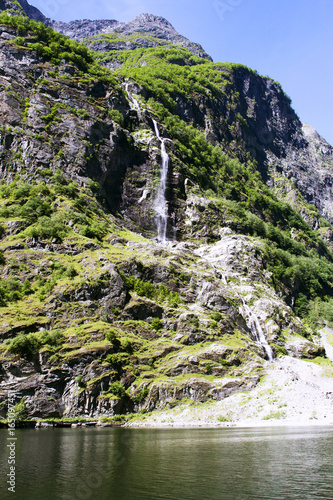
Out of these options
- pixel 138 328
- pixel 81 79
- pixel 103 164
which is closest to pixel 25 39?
pixel 81 79

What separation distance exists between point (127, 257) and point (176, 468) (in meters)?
48.3

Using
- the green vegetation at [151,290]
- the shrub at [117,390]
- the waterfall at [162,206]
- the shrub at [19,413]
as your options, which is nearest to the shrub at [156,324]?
the green vegetation at [151,290]

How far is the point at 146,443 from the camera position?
90.6 feet

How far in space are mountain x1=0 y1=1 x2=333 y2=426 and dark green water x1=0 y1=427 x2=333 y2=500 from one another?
1697cm

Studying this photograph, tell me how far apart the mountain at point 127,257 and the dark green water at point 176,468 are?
16970 millimetres

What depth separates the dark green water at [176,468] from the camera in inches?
590

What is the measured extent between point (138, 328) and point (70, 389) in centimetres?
1344

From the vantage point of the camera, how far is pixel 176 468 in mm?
19062

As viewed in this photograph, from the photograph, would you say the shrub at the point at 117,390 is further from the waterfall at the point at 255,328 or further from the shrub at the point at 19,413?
the waterfall at the point at 255,328

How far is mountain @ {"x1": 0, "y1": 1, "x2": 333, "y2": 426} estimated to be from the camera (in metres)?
46.1

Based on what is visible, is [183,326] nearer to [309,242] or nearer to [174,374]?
[174,374]

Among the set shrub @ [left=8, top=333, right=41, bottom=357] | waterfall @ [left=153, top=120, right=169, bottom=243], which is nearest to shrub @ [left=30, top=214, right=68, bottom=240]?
shrub @ [left=8, top=333, right=41, bottom=357]

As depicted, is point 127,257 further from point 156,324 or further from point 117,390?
point 117,390

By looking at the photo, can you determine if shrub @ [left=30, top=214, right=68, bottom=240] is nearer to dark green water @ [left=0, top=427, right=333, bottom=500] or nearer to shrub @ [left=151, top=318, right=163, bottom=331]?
shrub @ [left=151, top=318, right=163, bottom=331]
